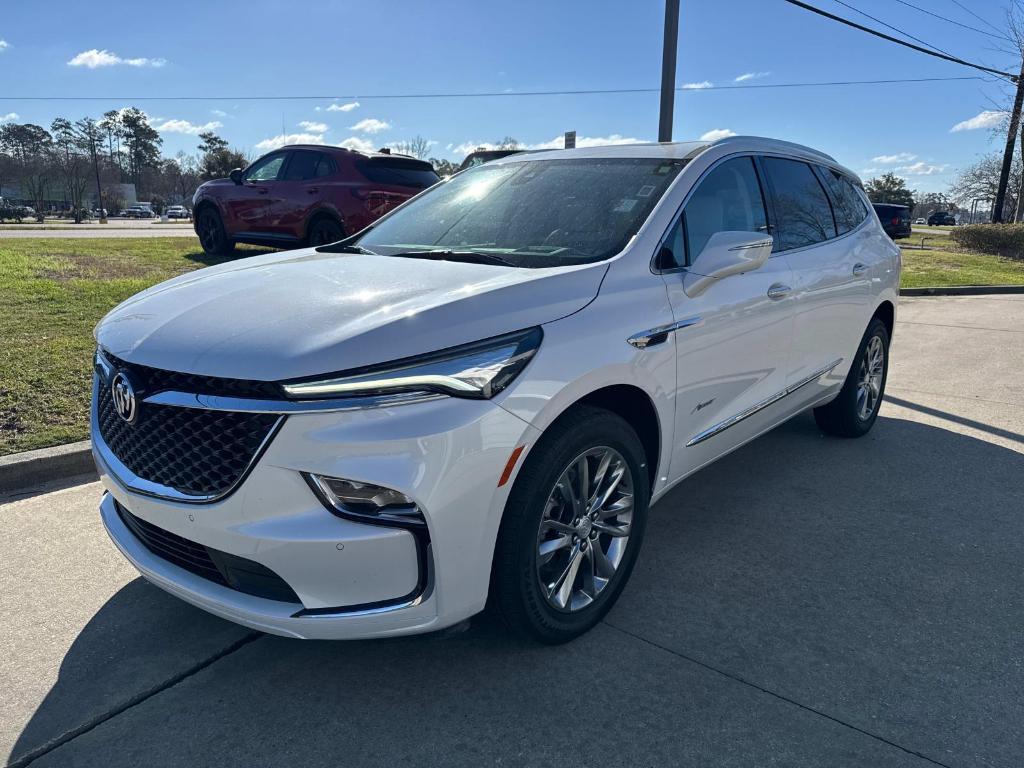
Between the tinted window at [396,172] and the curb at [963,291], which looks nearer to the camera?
the tinted window at [396,172]

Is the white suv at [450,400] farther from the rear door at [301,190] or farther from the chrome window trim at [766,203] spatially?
the rear door at [301,190]

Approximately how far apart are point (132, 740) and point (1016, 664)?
2970 millimetres

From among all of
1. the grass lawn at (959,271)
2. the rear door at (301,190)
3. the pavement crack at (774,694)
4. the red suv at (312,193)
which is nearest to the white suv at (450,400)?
the pavement crack at (774,694)

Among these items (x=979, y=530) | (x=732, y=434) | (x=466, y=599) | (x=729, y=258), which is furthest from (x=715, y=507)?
(x=466, y=599)

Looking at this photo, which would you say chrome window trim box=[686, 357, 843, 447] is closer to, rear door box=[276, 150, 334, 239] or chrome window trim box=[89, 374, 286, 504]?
chrome window trim box=[89, 374, 286, 504]

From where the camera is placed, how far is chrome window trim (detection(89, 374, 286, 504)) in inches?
84.8

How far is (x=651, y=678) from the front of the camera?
263 centimetres

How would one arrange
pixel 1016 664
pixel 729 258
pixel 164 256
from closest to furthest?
pixel 1016 664 < pixel 729 258 < pixel 164 256

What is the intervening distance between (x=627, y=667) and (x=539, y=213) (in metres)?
1.92

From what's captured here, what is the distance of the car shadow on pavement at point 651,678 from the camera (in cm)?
230

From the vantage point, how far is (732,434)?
3.66m

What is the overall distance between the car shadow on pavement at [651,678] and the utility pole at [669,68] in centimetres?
780

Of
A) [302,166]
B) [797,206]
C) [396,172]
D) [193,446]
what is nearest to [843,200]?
[797,206]

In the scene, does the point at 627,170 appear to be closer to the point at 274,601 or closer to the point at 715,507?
the point at 715,507
